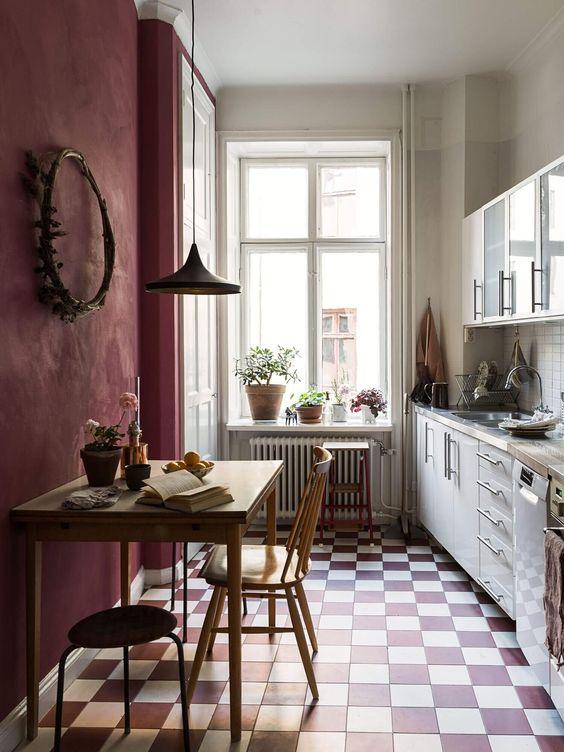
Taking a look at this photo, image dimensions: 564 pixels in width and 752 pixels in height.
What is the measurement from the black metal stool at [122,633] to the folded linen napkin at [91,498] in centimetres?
37

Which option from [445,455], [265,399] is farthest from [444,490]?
[265,399]

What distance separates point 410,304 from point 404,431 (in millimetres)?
952

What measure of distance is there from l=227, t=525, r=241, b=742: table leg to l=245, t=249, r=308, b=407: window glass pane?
3.44m

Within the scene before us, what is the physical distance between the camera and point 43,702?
275 cm

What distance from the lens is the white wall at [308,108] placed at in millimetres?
5492

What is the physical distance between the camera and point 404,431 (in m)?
5.49

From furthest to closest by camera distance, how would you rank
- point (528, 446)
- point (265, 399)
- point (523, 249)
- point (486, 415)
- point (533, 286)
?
point (265, 399) < point (486, 415) < point (523, 249) < point (533, 286) < point (528, 446)

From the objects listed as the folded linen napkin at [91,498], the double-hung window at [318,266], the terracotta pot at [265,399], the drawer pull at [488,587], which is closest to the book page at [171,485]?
the folded linen napkin at [91,498]

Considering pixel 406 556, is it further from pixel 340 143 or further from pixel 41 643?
pixel 340 143

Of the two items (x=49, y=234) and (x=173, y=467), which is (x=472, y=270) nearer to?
(x=173, y=467)

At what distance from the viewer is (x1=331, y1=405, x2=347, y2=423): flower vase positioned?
223 inches

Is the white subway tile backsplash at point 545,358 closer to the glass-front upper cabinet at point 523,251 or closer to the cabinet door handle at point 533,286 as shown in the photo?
the glass-front upper cabinet at point 523,251

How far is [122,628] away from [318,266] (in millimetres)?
4025

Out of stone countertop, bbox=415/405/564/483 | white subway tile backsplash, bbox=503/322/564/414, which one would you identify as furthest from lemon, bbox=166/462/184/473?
white subway tile backsplash, bbox=503/322/564/414
